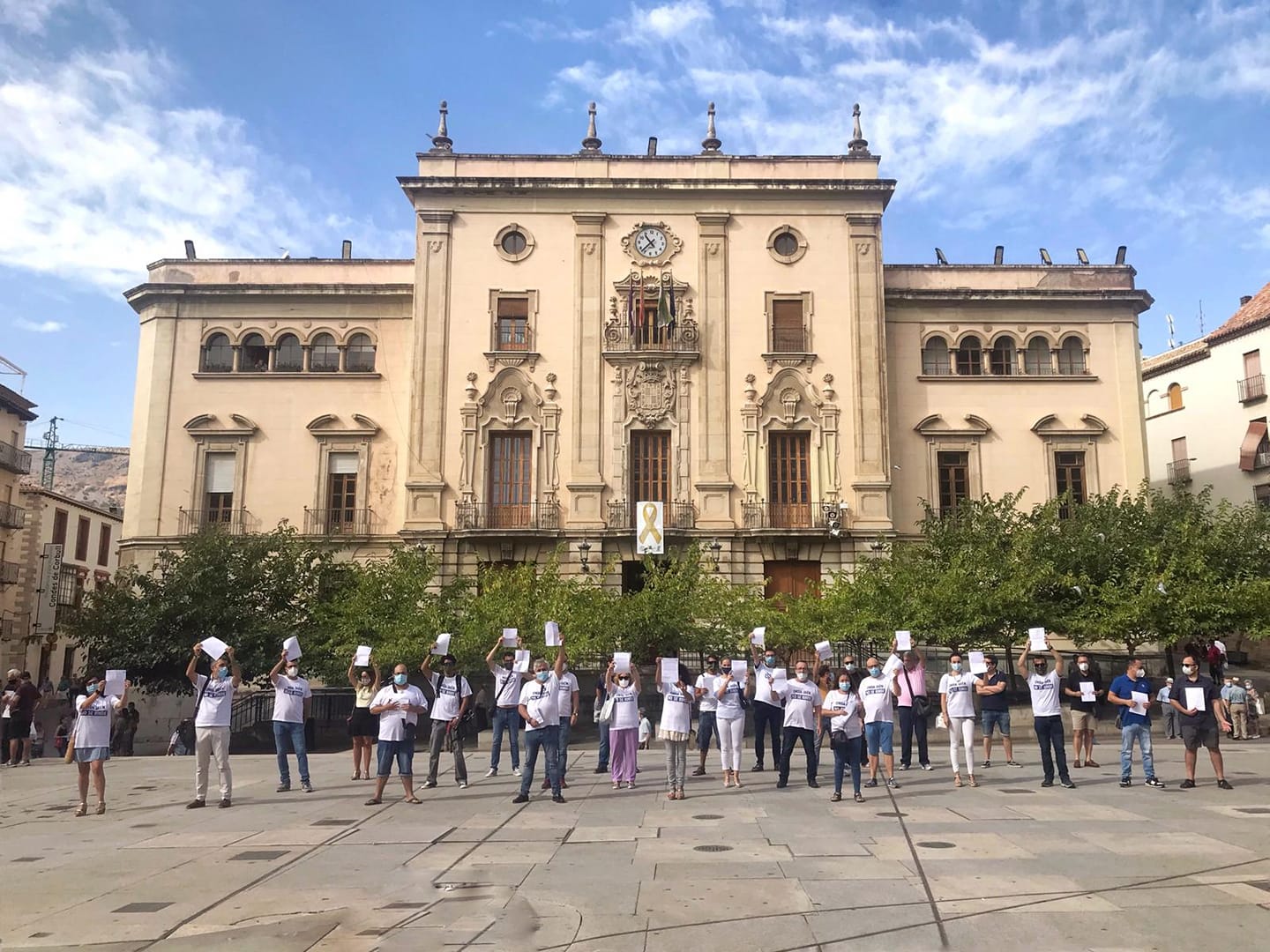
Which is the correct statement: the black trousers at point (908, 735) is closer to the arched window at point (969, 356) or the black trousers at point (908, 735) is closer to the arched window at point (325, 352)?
the arched window at point (969, 356)

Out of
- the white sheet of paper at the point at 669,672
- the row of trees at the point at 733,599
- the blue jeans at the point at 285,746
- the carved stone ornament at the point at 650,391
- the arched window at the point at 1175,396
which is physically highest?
the arched window at the point at 1175,396

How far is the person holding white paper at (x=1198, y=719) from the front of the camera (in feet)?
43.6

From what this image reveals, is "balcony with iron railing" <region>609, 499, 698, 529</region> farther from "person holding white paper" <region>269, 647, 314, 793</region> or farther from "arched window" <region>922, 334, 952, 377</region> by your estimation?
"person holding white paper" <region>269, 647, 314, 793</region>

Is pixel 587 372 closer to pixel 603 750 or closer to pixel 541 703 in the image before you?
pixel 603 750

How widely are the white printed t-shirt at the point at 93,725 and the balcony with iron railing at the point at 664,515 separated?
779 inches

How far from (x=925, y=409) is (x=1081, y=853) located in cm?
2671

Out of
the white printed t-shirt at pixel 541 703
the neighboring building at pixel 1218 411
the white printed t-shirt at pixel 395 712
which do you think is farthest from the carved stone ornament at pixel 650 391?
the neighboring building at pixel 1218 411

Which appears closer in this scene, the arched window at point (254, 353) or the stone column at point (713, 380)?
the stone column at point (713, 380)

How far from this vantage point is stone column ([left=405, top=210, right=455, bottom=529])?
32.5 m

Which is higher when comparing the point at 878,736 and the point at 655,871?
the point at 878,736

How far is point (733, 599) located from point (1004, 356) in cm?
1587

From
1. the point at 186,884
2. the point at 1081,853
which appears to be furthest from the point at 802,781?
the point at 186,884

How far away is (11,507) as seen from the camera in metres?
38.6

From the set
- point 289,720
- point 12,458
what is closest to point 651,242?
point 289,720
